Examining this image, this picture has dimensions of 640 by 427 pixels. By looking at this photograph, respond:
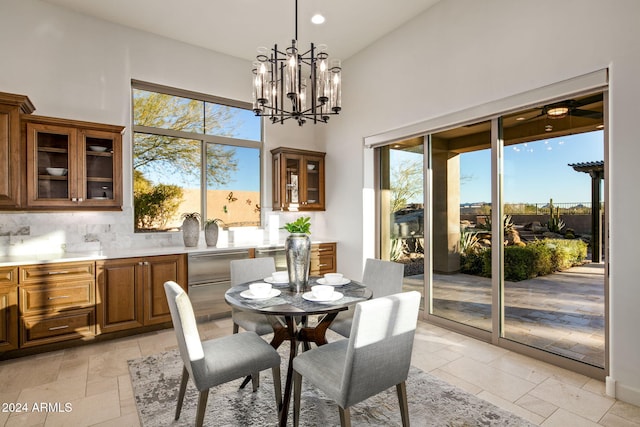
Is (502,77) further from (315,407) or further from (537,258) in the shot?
(315,407)

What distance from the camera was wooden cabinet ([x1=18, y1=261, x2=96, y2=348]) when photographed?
3.05m

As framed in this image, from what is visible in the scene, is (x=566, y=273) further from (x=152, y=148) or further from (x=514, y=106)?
(x=152, y=148)

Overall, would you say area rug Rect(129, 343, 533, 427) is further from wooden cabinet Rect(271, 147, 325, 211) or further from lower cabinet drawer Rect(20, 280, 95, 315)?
wooden cabinet Rect(271, 147, 325, 211)

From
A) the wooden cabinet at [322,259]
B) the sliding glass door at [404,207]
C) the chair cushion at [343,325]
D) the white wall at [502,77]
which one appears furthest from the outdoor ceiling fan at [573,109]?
the wooden cabinet at [322,259]

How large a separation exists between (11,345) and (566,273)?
194 inches

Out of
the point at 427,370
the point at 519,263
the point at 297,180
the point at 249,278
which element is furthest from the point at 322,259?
the point at 519,263

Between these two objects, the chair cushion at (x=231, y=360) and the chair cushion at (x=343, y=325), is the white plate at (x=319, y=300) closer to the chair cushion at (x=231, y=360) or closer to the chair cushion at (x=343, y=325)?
the chair cushion at (x=231, y=360)

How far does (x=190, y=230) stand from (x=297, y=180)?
1.70 meters

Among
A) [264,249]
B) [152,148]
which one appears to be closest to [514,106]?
[264,249]

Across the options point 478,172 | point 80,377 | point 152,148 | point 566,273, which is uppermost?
point 152,148

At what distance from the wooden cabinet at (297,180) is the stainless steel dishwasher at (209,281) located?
1198 mm

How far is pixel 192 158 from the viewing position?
454 cm

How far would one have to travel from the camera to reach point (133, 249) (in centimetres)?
396

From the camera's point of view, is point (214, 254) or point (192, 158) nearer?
point (214, 254)
